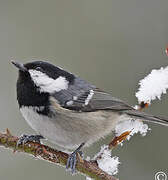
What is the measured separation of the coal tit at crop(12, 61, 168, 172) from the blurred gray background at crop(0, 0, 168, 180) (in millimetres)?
1496

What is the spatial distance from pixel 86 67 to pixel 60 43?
607mm

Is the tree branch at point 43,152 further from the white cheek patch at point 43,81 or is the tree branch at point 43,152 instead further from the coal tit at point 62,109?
the white cheek patch at point 43,81

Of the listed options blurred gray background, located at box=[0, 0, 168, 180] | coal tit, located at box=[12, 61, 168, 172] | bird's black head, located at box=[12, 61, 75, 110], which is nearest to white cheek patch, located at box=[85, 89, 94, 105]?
coal tit, located at box=[12, 61, 168, 172]

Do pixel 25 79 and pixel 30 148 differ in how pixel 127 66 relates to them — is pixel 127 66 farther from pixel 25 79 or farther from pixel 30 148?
pixel 30 148

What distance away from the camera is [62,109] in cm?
227

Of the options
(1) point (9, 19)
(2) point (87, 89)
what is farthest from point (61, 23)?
(2) point (87, 89)

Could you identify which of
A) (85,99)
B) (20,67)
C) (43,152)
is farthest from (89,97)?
(43,152)

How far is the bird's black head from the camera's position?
225 cm

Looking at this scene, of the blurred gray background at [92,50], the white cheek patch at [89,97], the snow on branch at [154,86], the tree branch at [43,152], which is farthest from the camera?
the blurred gray background at [92,50]

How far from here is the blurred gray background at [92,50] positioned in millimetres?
3963

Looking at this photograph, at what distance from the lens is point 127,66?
180 inches

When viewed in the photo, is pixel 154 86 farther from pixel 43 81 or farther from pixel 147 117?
pixel 43 81

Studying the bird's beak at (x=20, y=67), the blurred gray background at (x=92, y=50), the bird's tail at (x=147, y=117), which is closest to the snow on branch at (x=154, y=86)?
the bird's tail at (x=147, y=117)

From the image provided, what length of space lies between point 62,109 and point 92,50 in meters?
2.61
